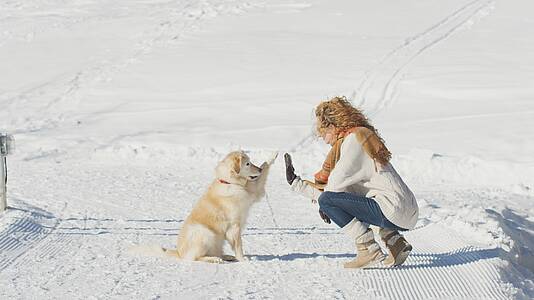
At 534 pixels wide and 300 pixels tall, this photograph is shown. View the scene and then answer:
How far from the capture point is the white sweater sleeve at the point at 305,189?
5.87m

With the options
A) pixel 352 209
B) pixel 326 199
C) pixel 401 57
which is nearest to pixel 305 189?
pixel 326 199

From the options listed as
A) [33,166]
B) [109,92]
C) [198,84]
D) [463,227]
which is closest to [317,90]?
[198,84]

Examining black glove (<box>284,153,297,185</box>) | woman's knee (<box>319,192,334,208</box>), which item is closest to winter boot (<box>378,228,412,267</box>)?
woman's knee (<box>319,192,334,208</box>)

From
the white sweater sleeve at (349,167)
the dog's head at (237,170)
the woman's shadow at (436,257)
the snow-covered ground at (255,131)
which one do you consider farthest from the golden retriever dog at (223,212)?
the white sweater sleeve at (349,167)

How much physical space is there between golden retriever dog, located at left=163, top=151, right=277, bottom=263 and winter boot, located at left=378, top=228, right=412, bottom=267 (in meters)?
1.04

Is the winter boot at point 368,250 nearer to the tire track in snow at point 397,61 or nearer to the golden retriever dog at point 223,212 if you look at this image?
the golden retriever dog at point 223,212

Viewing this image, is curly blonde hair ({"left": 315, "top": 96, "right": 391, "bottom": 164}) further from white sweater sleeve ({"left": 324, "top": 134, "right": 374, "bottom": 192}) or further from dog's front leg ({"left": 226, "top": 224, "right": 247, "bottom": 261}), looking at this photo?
dog's front leg ({"left": 226, "top": 224, "right": 247, "bottom": 261})

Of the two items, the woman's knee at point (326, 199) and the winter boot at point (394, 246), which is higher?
the woman's knee at point (326, 199)

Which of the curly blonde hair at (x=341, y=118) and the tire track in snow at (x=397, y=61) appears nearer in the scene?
the curly blonde hair at (x=341, y=118)

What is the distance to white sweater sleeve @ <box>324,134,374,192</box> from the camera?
547cm

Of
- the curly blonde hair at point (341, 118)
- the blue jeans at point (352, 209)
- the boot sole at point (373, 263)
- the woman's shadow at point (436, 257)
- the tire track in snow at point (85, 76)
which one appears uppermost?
the curly blonde hair at point (341, 118)

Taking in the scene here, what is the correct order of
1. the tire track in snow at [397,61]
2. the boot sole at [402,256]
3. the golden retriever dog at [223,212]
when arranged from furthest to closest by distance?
the tire track in snow at [397,61] < the golden retriever dog at [223,212] < the boot sole at [402,256]

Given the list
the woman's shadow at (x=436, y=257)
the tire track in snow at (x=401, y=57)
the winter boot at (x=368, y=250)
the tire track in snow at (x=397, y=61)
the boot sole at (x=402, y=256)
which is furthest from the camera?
the tire track in snow at (x=401, y=57)

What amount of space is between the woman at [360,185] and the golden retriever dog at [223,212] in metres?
0.47
